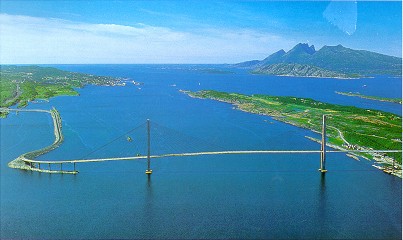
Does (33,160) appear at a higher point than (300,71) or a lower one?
lower

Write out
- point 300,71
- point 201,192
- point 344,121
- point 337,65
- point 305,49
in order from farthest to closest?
point 305,49
point 337,65
point 300,71
point 344,121
point 201,192

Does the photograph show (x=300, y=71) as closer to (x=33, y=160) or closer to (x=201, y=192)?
(x=33, y=160)

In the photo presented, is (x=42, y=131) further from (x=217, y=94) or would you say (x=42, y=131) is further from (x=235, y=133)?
(x=217, y=94)

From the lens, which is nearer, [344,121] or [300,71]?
[344,121]

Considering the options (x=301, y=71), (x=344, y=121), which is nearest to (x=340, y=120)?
(x=344, y=121)

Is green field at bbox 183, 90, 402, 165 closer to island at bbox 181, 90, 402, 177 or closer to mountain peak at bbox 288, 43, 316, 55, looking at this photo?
island at bbox 181, 90, 402, 177

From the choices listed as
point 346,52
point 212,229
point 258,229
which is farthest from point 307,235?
point 346,52

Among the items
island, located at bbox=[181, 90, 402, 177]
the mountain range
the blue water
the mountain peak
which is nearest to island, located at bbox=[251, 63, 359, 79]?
the mountain range
